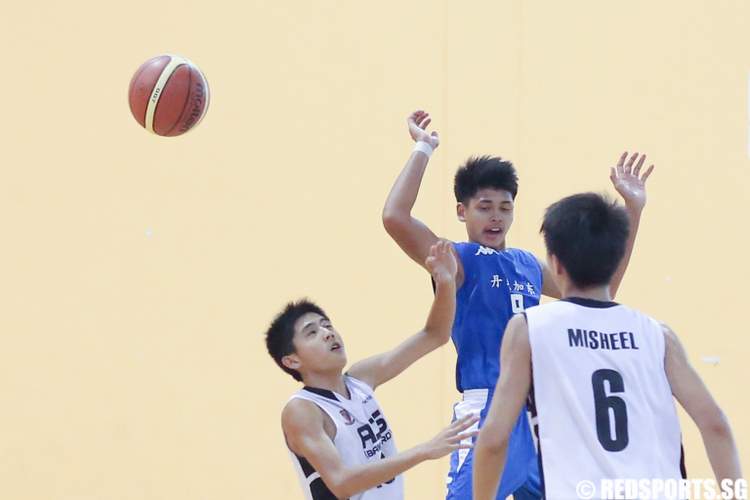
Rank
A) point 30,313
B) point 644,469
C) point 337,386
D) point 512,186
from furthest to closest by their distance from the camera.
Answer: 1. point 30,313
2. point 512,186
3. point 337,386
4. point 644,469

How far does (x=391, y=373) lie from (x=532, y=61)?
2.57 metres

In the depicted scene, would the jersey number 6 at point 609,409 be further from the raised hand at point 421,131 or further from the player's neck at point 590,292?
the raised hand at point 421,131

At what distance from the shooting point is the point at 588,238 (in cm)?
306

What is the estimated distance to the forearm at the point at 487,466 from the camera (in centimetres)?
294

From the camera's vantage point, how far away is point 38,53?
6305mm

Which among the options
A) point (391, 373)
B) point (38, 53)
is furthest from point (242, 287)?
point (391, 373)

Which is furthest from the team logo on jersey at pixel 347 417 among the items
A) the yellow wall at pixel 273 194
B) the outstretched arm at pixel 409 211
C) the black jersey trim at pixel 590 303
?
the yellow wall at pixel 273 194

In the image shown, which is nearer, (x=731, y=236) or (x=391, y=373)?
(x=391, y=373)

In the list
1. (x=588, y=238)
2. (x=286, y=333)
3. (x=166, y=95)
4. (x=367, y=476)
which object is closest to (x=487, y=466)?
(x=588, y=238)

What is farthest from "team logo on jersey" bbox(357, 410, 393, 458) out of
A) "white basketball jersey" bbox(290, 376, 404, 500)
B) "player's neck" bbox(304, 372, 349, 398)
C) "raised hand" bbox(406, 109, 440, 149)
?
"raised hand" bbox(406, 109, 440, 149)

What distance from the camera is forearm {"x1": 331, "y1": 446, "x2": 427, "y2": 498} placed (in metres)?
3.67

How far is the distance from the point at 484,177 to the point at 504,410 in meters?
1.73

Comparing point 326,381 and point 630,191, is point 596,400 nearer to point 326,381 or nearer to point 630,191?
point 326,381

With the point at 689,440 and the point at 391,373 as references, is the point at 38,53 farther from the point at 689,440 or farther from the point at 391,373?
the point at 689,440
